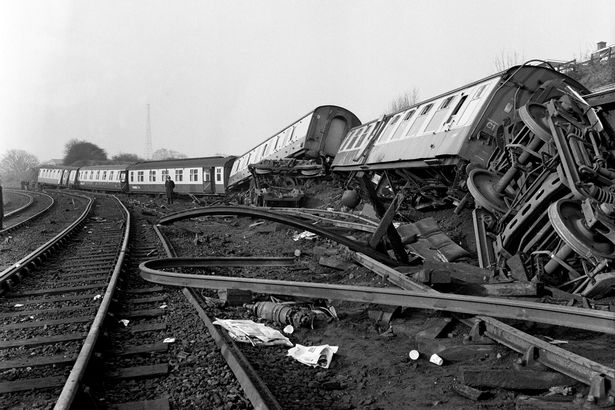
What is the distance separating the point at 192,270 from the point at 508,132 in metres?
6.53

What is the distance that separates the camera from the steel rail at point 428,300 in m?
3.40

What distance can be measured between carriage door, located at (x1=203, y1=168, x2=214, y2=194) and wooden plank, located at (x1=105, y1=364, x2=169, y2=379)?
2463cm

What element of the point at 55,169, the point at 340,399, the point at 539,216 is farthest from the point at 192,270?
the point at 55,169

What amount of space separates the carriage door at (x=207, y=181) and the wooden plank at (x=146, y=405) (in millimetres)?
25235

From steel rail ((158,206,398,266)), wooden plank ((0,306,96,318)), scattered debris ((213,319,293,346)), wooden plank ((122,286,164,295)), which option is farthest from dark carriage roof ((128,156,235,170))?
scattered debris ((213,319,293,346))

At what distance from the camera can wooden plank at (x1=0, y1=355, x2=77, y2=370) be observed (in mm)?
3769

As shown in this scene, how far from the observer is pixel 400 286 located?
18.8 ft

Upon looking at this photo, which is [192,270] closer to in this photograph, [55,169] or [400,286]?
[400,286]

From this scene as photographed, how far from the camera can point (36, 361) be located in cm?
384

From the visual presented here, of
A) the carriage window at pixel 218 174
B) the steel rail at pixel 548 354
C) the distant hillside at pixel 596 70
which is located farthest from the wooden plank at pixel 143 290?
the distant hillside at pixel 596 70

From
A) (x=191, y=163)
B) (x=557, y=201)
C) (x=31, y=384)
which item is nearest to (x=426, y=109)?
(x=557, y=201)

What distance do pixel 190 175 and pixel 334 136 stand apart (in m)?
11.6

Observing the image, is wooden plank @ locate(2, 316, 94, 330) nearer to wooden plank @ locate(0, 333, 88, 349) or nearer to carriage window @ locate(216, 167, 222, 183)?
wooden plank @ locate(0, 333, 88, 349)

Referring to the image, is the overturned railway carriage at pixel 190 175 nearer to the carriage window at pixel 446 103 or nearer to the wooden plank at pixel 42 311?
the carriage window at pixel 446 103
